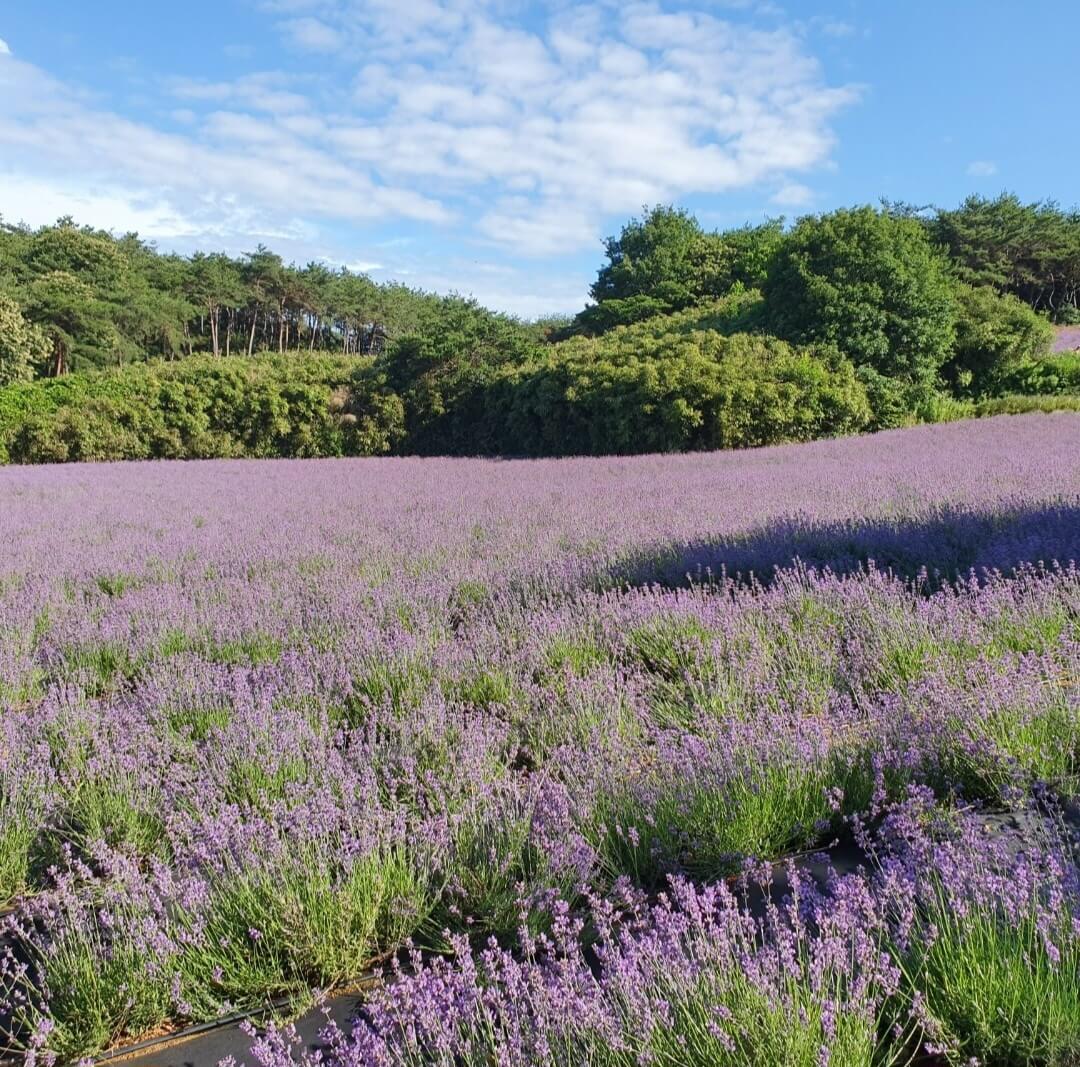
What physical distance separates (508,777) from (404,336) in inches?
851

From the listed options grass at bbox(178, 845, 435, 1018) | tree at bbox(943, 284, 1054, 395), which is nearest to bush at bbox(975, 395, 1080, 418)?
tree at bbox(943, 284, 1054, 395)

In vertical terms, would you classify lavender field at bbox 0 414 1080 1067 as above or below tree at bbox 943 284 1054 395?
below

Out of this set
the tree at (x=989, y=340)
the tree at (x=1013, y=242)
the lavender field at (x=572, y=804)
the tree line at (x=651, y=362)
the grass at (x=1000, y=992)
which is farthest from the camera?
the tree at (x=1013, y=242)

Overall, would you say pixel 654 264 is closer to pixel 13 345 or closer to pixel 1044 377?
pixel 1044 377

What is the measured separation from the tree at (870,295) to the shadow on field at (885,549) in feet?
41.8

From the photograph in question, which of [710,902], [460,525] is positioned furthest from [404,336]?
[710,902]

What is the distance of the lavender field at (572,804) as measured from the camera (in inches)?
57.3

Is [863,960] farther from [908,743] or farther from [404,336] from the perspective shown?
[404,336]

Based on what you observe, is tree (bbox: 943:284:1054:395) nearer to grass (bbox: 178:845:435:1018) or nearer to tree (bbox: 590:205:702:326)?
tree (bbox: 590:205:702:326)

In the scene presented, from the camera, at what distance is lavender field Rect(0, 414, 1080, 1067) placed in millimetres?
1455

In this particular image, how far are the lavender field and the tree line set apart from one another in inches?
429

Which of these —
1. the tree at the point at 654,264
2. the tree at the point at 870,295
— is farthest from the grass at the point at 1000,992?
the tree at the point at 654,264

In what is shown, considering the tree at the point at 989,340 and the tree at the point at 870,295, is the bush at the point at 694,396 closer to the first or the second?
the tree at the point at 870,295

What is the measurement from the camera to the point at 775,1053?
1315 millimetres
